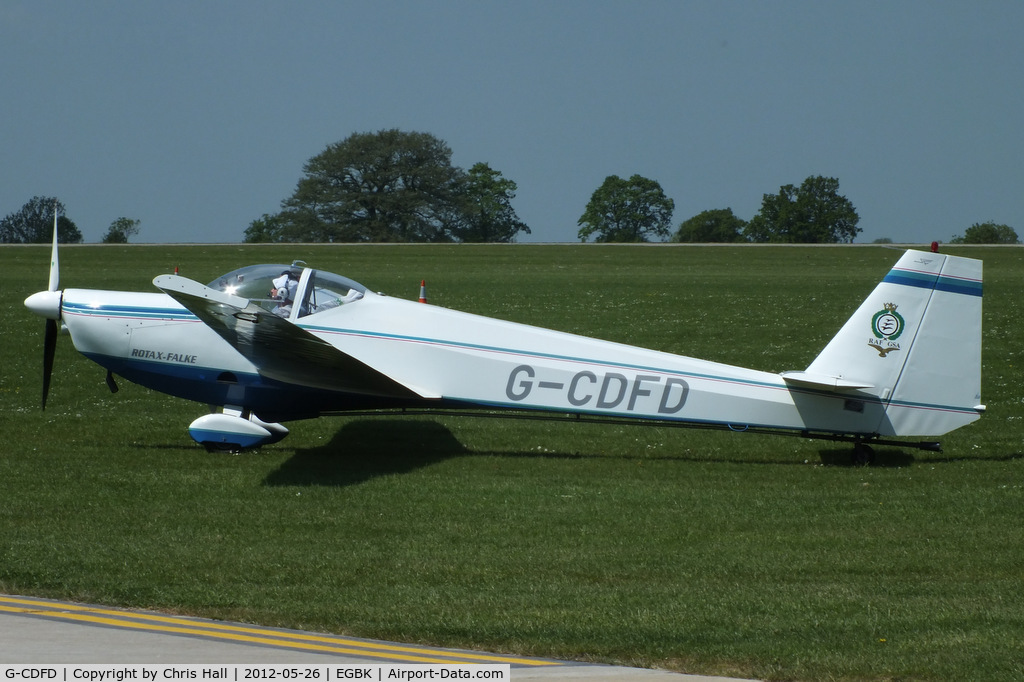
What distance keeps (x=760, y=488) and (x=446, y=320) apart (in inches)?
146

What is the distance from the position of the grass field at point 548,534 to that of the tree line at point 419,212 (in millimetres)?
78965

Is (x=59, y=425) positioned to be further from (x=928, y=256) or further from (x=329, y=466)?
(x=928, y=256)

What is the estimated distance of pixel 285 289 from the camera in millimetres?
10875

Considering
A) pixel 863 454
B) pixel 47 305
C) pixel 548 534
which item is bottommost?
pixel 548 534

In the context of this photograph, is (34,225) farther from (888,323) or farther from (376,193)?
(888,323)

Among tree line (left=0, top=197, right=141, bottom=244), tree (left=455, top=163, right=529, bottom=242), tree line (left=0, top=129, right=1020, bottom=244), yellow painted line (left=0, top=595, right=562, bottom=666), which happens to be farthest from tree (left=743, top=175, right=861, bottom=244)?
yellow painted line (left=0, top=595, right=562, bottom=666)

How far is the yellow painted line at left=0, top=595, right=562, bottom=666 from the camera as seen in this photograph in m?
5.59

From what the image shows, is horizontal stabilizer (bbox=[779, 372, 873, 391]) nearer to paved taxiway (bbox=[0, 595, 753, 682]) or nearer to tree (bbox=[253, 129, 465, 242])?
paved taxiway (bbox=[0, 595, 753, 682])

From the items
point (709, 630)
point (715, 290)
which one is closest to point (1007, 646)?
point (709, 630)

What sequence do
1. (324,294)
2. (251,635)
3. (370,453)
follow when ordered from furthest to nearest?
(370,453) → (324,294) → (251,635)

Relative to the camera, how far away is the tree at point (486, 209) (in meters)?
96.4

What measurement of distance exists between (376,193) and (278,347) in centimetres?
8837

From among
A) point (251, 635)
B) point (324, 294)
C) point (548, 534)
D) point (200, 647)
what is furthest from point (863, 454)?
point (200, 647)

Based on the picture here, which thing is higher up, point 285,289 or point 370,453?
point 285,289
